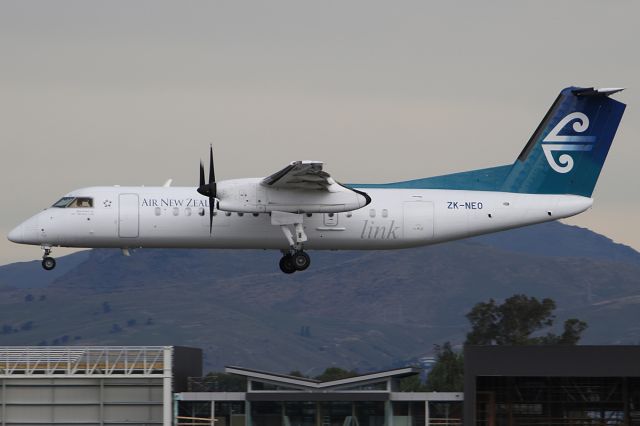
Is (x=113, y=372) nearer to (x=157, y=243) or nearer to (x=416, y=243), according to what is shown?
(x=157, y=243)

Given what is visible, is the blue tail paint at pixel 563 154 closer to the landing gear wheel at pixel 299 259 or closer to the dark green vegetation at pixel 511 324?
the landing gear wheel at pixel 299 259

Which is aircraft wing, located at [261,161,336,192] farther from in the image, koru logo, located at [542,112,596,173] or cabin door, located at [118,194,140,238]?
koru logo, located at [542,112,596,173]

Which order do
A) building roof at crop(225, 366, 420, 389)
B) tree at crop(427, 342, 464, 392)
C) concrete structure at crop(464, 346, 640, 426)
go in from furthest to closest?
tree at crop(427, 342, 464, 392) → building roof at crop(225, 366, 420, 389) → concrete structure at crop(464, 346, 640, 426)

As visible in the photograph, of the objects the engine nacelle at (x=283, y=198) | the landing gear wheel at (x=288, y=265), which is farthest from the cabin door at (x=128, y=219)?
the landing gear wheel at (x=288, y=265)

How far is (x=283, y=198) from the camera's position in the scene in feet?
118

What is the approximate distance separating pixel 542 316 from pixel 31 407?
58894 millimetres

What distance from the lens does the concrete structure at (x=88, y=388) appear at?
3931 cm

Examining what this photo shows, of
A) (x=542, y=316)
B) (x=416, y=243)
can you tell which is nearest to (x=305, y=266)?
(x=416, y=243)

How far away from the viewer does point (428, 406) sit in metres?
37.7

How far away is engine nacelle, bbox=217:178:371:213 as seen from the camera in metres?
35.5

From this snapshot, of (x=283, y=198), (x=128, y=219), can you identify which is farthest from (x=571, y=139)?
(x=128, y=219)

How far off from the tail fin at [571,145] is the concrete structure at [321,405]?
7.13 m

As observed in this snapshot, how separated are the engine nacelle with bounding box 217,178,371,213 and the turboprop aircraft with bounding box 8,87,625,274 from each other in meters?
0.03

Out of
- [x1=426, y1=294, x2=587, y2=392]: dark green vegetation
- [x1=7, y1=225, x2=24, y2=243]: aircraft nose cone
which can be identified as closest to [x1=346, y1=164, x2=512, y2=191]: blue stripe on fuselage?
[x1=7, y1=225, x2=24, y2=243]: aircraft nose cone
